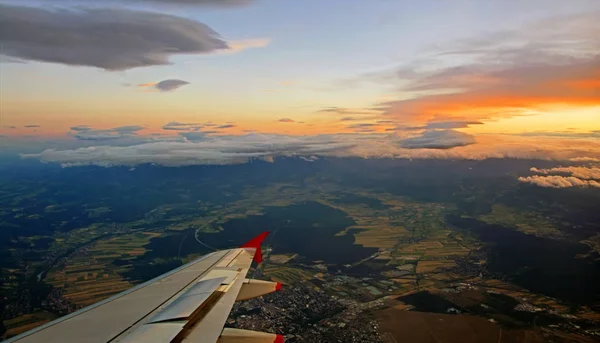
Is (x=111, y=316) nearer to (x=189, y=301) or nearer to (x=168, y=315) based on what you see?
(x=168, y=315)

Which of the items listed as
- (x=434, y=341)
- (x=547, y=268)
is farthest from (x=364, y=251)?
(x=434, y=341)

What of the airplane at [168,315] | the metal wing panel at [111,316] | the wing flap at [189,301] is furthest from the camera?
the wing flap at [189,301]

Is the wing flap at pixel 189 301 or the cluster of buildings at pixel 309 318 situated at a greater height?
the wing flap at pixel 189 301

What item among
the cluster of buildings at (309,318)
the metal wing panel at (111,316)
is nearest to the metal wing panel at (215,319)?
the metal wing panel at (111,316)

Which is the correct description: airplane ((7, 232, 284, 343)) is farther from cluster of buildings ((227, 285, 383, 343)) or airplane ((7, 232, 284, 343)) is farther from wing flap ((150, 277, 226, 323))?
cluster of buildings ((227, 285, 383, 343))

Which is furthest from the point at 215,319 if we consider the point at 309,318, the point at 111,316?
the point at 309,318

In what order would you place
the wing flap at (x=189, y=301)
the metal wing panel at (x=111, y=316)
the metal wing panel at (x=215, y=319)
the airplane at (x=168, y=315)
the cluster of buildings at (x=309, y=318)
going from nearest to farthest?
the metal wing panel at (x=215, y=319), the airplane at (x=168, y=315), the metal wing panel at (x=111, y=316), the wing flap at (x=189, y=301), the cluster of buildings at (x=309, y=318)

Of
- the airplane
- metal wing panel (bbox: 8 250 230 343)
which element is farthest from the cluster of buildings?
metal wing panel (bbox: 8 250 230 343)

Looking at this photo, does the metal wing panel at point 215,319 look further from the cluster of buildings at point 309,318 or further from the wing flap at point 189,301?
the cluster of buildings at point 309,318
